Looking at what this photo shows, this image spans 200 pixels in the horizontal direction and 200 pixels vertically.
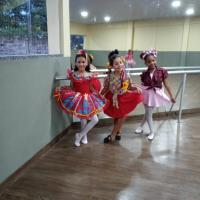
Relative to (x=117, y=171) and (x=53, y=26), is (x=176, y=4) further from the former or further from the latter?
(x=117, y=171)

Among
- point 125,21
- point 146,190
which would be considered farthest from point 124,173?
point 125,21

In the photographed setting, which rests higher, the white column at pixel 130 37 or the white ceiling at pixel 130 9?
the white ceiling at pixel 130 9

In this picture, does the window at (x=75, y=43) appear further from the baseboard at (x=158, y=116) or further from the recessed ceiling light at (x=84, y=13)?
the recessed ceiling light at (x=84, y=13)

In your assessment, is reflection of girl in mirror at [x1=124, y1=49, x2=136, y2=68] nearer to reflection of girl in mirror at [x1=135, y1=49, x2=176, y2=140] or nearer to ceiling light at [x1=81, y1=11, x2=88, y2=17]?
reflection of girl in mirror at [x1=135, y1=49, x2=176, y2=140]

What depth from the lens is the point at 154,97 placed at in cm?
235

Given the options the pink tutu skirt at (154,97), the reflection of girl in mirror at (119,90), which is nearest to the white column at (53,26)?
the reflection of girl in mirror at (119,90)

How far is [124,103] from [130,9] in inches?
217

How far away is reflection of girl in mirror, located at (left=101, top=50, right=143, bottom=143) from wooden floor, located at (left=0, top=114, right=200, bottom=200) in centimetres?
40

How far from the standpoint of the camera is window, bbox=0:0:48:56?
5.30 ft

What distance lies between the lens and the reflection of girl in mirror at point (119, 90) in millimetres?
2152

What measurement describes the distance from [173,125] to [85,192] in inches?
70.7

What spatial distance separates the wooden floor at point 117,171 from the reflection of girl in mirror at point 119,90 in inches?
15.7

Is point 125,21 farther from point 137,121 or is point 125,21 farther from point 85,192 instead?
point 85,192

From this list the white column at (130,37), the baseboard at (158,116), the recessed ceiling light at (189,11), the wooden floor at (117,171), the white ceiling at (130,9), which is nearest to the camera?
the wooden floor at (117,171)
